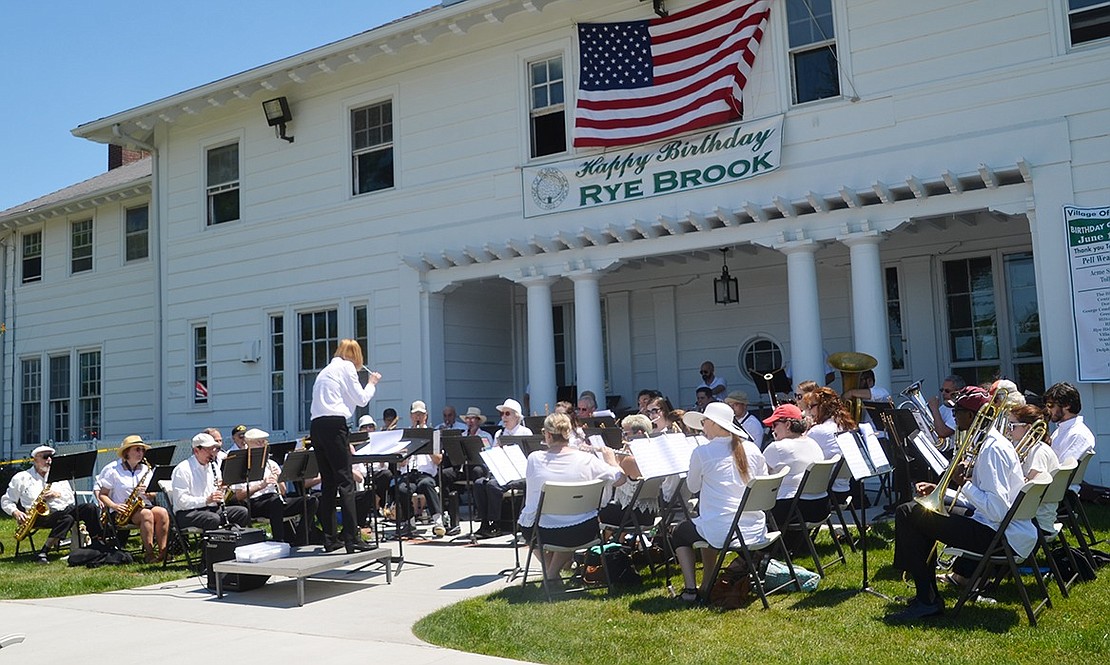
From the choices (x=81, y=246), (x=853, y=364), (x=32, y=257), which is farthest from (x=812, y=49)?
(x=32, y=257)

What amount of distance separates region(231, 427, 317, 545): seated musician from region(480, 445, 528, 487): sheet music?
8.51 ft

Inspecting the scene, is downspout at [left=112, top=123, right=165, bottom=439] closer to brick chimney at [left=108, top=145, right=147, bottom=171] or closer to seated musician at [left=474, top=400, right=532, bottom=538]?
brick chimney at [left=108, top=145, right=147, bottom=171]

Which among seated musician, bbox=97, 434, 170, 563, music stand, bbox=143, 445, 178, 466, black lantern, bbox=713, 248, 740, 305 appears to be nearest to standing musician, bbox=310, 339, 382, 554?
seated musician, bbox=97, 434, 170, 563

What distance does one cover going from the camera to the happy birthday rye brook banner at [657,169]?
13.4 m

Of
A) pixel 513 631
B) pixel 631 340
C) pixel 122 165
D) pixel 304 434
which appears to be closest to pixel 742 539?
pixel 513 631

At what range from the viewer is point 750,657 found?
593 centimetres

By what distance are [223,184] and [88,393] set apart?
22.2 ft

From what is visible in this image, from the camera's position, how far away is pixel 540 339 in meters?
15.1

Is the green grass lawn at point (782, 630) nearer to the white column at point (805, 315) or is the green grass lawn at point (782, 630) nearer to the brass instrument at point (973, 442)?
the brass instrument at point (973, 442)

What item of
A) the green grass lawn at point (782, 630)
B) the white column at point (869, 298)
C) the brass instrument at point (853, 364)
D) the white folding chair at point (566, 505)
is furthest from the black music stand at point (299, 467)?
the white column at point (869, 298)

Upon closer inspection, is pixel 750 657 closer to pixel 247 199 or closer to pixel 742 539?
pixel 742 539

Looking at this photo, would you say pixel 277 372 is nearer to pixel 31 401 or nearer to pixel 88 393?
pixel 88 393

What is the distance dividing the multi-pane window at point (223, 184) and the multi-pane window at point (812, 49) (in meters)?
10.4

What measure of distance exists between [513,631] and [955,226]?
1013 cm
